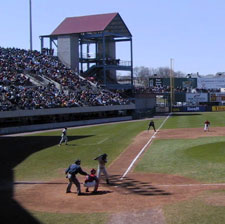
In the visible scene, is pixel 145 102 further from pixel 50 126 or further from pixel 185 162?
pixel 185 162

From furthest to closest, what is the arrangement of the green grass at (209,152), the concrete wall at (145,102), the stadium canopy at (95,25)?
1. the concrete wall at (145,102)
2. the stadium canopy at (95,25)
3. the green grass at (209,152)

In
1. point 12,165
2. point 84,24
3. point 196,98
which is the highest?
point 84,24

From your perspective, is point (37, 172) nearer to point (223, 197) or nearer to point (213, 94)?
point (223, 197)

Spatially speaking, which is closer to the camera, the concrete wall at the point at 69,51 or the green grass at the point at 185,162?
the green grass at the point at 185,162

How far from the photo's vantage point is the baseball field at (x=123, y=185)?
12.3m

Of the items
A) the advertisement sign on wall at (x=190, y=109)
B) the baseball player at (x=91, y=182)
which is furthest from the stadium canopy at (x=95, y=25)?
the baseball player at (x=91, y=182)

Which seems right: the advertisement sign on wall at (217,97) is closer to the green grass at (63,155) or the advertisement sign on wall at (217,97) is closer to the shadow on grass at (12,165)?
the green grass at (63,155)

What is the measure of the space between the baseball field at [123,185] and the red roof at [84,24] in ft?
142

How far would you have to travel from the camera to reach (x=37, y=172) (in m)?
21.4

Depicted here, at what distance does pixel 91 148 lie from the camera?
2970 centimetres

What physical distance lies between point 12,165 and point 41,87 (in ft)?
103

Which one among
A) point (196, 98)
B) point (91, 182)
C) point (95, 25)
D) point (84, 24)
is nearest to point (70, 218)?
point (91, 182)

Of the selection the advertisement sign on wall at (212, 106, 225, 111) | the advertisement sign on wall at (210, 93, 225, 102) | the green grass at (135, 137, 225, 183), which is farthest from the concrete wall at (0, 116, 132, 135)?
the advertisement sign on wall at (210, 93, 225, 102)

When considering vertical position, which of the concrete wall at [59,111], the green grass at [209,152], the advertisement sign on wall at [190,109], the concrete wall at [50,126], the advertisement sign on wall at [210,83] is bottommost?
the green grass at [209,152]
